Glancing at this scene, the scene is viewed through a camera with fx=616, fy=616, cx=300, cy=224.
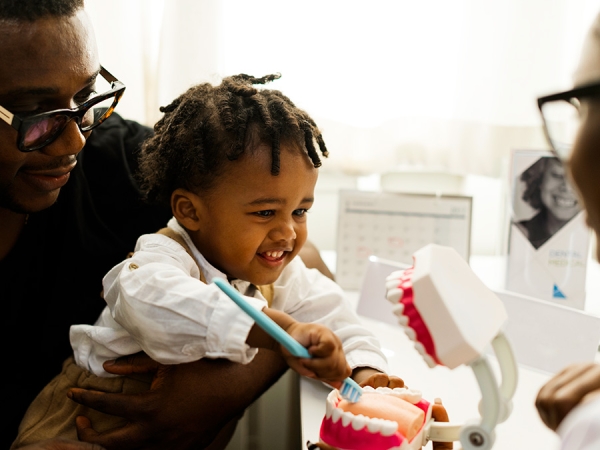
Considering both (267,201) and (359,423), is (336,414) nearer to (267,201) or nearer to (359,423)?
(359,423)

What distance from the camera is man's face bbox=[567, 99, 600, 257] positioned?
472mm

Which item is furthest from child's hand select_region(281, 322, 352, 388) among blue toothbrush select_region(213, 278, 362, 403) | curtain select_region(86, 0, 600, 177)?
curtain select_region(86, 0, 600, 177)

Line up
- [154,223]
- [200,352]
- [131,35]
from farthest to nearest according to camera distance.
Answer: [131,35] → [154,223] → [200,352]

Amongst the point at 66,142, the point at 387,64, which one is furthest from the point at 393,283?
the point at 387,64

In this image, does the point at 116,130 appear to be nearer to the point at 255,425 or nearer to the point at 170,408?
the point at 170,408

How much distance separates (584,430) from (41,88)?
75cm

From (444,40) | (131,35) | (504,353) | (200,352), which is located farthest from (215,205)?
(444,40)

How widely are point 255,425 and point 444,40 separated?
1040 mm

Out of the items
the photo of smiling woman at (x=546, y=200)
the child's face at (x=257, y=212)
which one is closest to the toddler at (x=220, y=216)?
the child's face at (x=257, y=212)

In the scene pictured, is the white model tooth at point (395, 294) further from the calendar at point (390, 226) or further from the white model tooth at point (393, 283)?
the calendar at point (390, 226)

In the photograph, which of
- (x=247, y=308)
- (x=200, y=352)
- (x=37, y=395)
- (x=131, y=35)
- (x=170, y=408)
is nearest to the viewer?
(x=247, y=308)

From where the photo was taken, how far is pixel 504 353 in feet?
1.95

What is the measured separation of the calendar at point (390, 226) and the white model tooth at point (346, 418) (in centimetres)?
75

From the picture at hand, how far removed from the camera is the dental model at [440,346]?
0.53m
